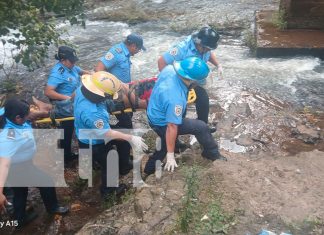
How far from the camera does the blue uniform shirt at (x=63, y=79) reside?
5.27 m

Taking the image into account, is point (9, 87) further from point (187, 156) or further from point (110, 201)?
point (187, 156)

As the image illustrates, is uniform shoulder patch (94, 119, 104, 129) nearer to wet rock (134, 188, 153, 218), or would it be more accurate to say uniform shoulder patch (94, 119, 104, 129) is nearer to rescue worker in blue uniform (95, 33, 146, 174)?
wet rock (134, 188, 153, 218)

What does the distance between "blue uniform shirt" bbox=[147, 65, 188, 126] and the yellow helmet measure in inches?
18.8

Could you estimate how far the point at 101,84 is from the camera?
14.3 ft

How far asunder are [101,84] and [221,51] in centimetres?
545

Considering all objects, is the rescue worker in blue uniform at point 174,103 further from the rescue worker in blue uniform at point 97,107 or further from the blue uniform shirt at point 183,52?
the blue uniform shirt at point 183,52

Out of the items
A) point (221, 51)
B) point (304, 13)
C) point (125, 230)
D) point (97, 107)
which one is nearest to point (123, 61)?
point (97, 107)

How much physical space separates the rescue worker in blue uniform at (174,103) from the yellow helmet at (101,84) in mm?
453

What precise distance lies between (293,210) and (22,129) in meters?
2.86

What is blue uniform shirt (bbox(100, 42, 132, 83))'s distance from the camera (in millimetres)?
5484

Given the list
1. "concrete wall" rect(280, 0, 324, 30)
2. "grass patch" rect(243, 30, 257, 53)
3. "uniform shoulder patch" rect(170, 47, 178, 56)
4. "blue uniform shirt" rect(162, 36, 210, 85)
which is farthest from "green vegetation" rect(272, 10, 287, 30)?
"uniform shoulder patch" rect(170, 47, 178, 56)

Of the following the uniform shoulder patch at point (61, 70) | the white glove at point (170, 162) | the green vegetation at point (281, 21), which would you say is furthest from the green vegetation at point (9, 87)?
the green vegetation at point (281, 21)

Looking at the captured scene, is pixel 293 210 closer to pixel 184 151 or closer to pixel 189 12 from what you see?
pixel 184 151

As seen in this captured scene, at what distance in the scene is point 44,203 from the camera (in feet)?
15.6
